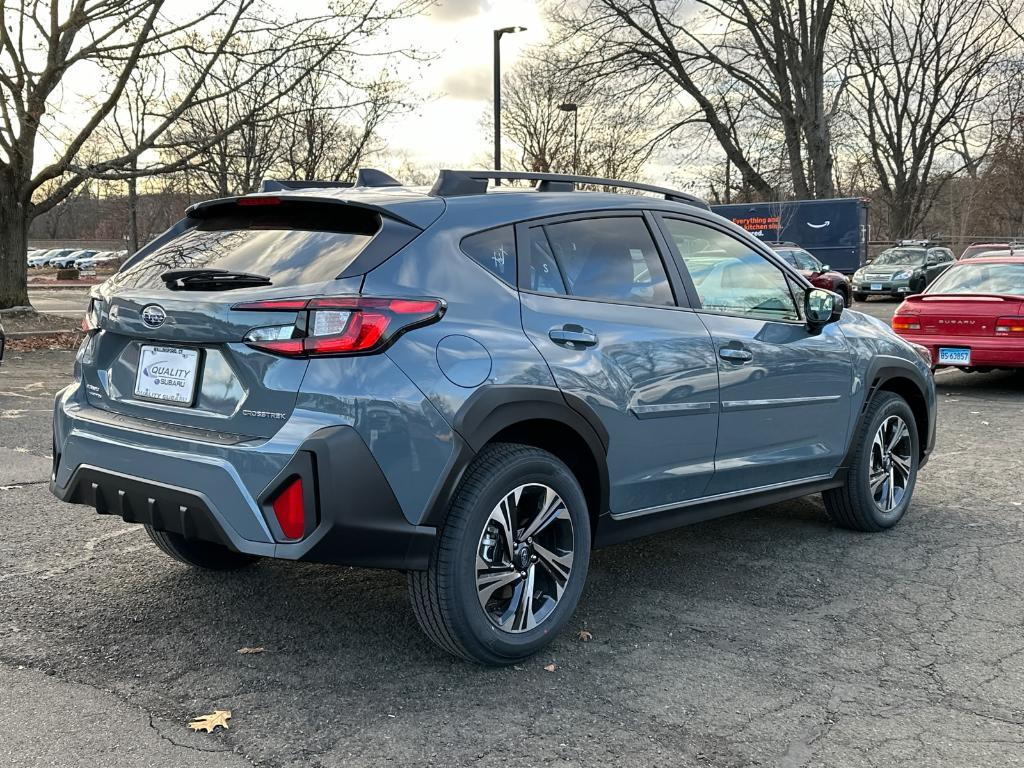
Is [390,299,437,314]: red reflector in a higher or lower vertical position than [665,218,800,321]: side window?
lower

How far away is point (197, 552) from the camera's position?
14.4 ft

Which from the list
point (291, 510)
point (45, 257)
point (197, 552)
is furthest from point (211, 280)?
point (45, 257)

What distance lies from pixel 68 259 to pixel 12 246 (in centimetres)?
5384

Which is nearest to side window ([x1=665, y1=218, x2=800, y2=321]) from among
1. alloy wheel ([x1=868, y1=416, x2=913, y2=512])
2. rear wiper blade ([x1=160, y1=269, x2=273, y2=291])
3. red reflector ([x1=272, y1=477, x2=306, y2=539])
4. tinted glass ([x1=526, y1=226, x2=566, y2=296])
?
tinted glass ([x1=526, y1=226, x2=566, y2=296])

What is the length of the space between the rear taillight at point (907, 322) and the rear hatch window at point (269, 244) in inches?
356

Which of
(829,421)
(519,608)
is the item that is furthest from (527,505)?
(829,421)

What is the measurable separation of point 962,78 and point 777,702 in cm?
4894

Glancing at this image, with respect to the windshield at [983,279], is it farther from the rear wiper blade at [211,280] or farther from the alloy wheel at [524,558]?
the rear wiper blade at [211,280]

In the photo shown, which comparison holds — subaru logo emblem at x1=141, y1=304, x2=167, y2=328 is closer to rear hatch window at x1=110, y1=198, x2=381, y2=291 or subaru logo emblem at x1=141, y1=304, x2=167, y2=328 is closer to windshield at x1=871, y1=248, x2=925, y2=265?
rear hatch window at x1=110, y1=198, x2=381, y2=291

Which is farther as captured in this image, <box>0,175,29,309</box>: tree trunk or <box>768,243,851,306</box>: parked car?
<box>768,243,851,306</box>: parked car

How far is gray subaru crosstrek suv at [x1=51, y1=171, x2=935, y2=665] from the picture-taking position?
314 centimetres

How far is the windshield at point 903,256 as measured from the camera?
29.7m

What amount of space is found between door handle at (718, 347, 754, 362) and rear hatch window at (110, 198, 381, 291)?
1.66m

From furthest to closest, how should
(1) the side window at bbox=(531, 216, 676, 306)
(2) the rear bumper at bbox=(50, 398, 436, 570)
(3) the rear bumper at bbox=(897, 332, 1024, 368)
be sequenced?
(3) the rear bumper at bbox=(897, 332, 1024, 368) → (1) the side window at bbox=(531, 216, 676, 306) → (2) the rear bumper at bbox=(50, 398, 436, 570)
